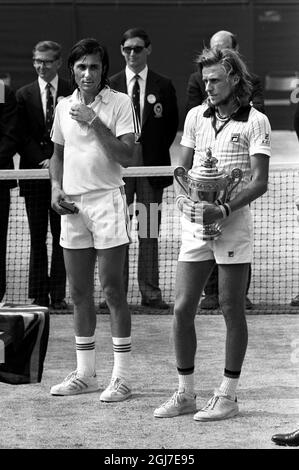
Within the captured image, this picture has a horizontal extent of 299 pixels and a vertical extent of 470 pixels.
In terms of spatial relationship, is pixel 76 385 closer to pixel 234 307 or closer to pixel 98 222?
pixel 98 222

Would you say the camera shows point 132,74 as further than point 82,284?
Yes

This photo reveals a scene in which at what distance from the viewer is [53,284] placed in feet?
32.9

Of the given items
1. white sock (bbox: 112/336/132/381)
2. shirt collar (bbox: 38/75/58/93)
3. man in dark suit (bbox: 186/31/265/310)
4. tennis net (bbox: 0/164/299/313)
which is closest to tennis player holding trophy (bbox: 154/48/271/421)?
white sock (bbox: 112/336/132/381)

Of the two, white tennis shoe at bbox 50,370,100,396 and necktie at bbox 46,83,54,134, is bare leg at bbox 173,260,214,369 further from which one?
necktie at bbox 46,83,54,134

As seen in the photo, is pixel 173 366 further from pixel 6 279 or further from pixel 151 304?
pixel 6 279

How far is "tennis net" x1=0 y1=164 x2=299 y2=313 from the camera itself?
9.92 meters

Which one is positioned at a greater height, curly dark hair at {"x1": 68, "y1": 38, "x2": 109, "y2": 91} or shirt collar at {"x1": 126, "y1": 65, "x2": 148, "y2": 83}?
curly dark hair at {"x1": 68, "y1": 38, "x2": 109, "y2": 91}

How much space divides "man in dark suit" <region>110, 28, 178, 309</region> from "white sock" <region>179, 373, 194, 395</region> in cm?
292

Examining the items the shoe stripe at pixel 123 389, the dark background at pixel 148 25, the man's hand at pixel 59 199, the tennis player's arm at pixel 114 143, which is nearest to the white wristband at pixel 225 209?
the tennis player's arm at pixel 114 143

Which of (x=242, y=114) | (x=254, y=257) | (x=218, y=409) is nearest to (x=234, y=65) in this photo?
(x=242, y=114)

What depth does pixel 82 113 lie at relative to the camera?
7.11 meters

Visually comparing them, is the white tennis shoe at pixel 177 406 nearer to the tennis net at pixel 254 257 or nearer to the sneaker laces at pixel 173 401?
the sneaker laces at pixel 173 401

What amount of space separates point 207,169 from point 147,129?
345 cm
